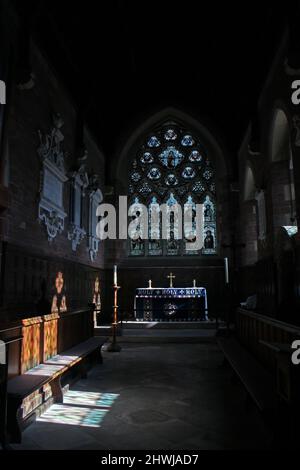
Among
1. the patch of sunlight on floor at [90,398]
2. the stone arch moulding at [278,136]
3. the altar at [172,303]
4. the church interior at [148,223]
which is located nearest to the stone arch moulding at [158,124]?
the church interior at [148,223]

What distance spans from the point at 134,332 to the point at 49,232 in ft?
10.5

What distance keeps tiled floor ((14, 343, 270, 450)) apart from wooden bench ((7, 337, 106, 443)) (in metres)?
0.10

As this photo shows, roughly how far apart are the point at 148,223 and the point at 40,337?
26.6ft

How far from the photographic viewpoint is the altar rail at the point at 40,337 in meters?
3.21

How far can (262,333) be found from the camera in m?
3.93

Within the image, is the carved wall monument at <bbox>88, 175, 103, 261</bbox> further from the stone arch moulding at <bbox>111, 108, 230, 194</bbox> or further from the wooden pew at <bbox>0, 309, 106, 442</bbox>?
the wooden pew at <bbox>0, 309, 106, 442</bbox>

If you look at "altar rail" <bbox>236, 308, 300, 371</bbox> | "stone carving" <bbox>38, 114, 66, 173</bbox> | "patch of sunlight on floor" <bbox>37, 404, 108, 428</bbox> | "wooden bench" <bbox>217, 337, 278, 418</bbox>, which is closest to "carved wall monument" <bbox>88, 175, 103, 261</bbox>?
"stone carving" <bbox>38, 114, 66, 173</bbox>

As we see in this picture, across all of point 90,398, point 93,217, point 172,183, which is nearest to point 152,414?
point 90,398

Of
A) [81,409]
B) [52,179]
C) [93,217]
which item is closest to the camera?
[81,409]

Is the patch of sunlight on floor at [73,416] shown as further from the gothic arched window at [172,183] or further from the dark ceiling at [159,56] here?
the gothic arched window at [172,183]

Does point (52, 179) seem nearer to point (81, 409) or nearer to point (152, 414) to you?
point (81, 409)

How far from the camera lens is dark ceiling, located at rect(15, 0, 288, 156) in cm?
725

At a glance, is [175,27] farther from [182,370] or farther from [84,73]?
[182,370]
